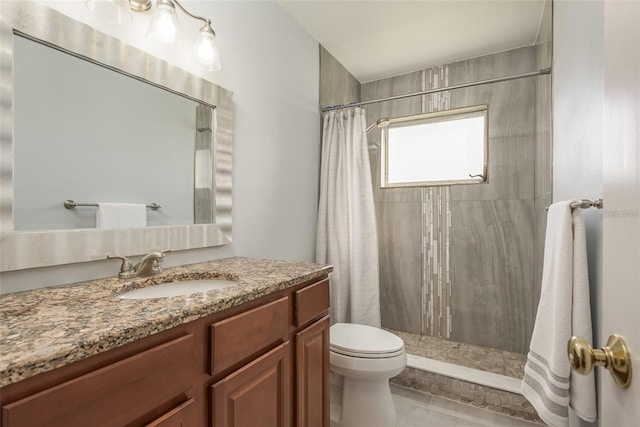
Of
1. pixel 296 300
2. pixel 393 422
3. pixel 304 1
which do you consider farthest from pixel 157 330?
pixel 304 1

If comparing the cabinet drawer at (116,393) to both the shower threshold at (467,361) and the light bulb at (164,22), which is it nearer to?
the light bulb at (164,22)

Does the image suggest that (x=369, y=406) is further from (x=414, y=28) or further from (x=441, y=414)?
(x=414, y=28)

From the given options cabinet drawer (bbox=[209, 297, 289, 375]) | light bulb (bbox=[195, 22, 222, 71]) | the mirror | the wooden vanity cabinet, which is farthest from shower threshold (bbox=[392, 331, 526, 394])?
light bulb (bbox=[195, 22, 222, 71])

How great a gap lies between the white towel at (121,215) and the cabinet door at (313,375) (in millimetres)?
761

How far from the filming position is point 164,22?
1.19 meters

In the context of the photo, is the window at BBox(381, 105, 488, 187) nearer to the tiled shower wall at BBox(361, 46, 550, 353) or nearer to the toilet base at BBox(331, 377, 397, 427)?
the tiled shower wall at BBox(361, 46, 550, 353)

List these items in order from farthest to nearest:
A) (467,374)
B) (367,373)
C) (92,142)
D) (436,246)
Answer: (436,246) → (467,374) → (367,373) → (92,142)

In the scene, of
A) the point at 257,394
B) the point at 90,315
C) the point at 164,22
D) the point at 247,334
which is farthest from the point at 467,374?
the point at 164,22

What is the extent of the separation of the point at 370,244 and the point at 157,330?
5.76ft

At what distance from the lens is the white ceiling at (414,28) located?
6.37 ft

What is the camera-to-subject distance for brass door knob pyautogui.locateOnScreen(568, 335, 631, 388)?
1.43 ft

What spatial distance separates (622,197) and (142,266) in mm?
1282

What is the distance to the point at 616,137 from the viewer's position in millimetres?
479

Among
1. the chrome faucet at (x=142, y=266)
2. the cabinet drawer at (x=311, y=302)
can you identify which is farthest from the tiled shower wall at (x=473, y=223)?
the chrome faucet at (x=142, y=266)
